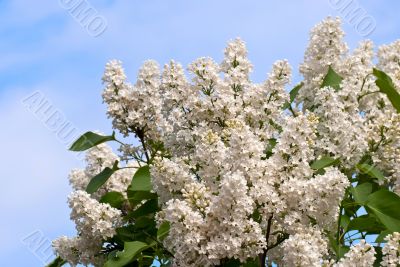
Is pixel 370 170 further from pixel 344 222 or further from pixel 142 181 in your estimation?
pixel 142 181

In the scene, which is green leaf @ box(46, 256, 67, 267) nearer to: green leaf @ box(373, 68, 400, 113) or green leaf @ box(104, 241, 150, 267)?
green leaf @ box(104, 241, 150, 267)

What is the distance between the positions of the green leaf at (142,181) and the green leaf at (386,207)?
4.78 ft

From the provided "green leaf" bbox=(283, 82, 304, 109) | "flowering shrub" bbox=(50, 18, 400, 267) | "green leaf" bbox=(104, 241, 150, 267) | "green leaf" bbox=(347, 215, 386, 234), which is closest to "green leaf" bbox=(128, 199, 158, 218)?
"flowering shrub" bbox=(50, 18, 400, 267)

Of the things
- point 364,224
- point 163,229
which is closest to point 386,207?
point 364,224

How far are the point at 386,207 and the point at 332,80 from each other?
1467mm

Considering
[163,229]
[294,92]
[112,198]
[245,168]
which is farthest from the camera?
[294,92]

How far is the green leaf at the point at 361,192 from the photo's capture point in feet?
15.8

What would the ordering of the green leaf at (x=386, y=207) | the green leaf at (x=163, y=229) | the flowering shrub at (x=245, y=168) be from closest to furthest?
the flowering shrub at (x=245, y=168) < the green leaf at (x=163, y=229) < the green leaf at (x=386, y=207)

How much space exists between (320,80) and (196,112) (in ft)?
4.85

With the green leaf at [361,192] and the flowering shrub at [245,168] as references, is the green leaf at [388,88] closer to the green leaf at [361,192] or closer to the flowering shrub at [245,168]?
the flowering shrub at [245,168]

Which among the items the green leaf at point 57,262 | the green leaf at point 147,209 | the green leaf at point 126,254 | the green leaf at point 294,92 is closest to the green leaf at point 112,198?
the green leaf at point 147,209

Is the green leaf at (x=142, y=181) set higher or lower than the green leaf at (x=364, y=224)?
lower

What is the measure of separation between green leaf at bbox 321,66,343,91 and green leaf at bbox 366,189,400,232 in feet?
4.34

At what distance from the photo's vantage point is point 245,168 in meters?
4.23
